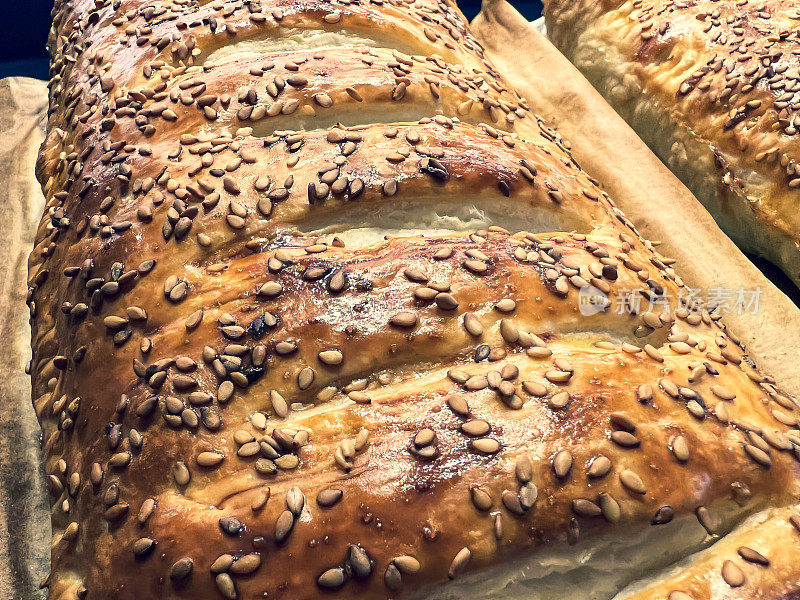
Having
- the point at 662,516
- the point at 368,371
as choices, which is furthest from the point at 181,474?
the point at 662,516

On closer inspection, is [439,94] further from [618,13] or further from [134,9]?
[618,13]

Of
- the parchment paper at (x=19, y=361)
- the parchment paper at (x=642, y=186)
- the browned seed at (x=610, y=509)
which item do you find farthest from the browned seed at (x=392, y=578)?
the parchment paper at (x=642, y=186)

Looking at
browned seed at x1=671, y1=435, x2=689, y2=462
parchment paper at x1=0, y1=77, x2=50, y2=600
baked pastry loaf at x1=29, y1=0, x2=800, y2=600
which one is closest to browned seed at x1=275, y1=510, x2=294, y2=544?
baked pastry loaf at x1=29, y1=0, x2=800, y2=600

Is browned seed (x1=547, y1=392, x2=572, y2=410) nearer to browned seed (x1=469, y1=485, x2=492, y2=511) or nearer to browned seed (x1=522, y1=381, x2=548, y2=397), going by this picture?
browned seed (x1=522, y1=381, x2=548, y2=397)

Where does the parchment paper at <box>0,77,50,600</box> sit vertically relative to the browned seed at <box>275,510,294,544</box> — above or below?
below

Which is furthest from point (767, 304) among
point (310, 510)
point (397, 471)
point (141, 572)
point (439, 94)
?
point (141, 572)

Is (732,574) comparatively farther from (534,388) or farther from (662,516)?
(534,388)
